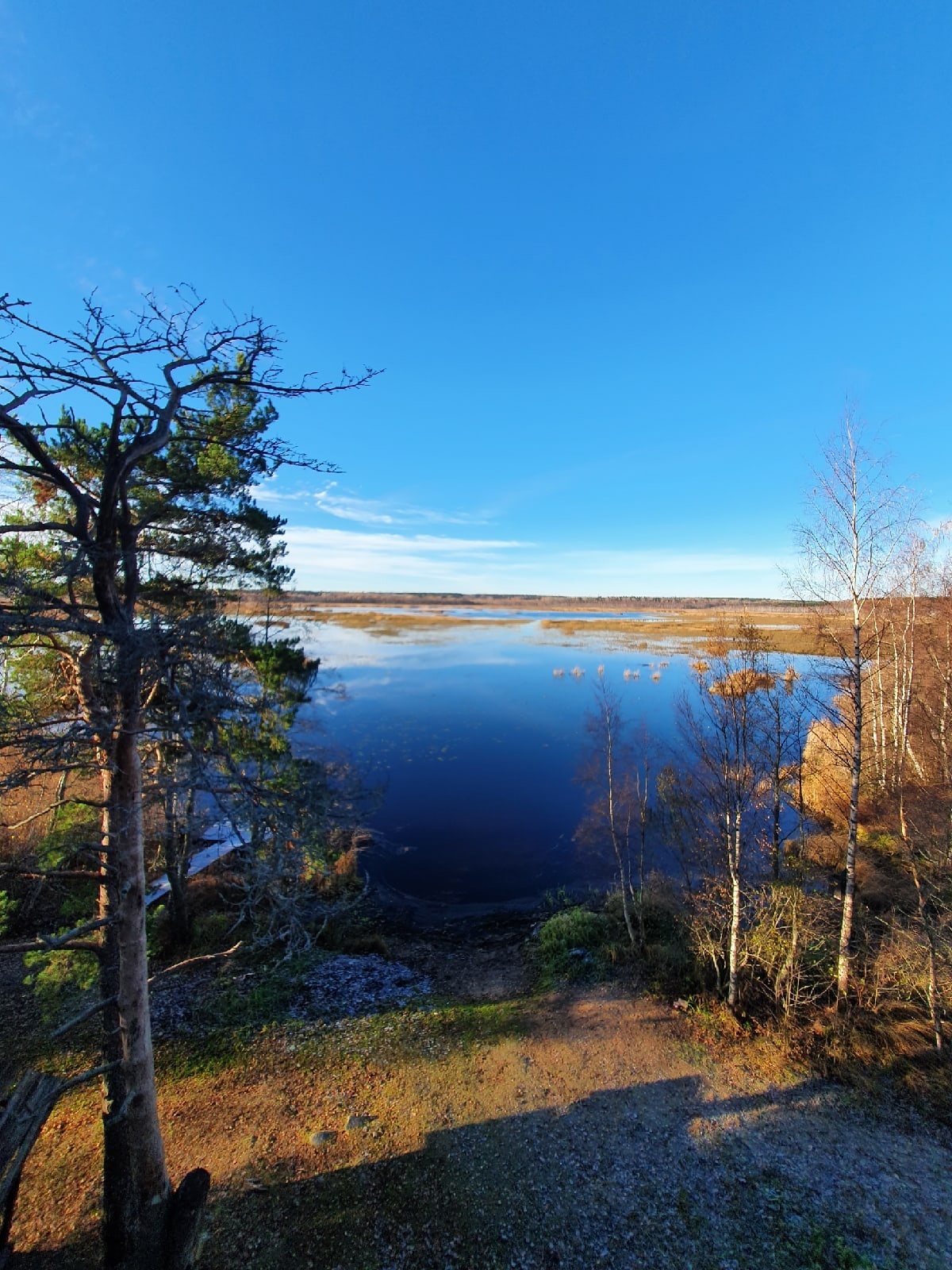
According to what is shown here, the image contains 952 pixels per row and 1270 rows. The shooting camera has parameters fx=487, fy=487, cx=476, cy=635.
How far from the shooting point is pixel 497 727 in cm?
3359

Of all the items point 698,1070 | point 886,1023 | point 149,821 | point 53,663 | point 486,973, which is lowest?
point 486,973

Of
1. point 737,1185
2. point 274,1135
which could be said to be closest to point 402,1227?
point 274,1135

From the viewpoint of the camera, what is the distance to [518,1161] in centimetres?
725

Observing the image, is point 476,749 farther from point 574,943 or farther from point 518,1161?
point 518,1161

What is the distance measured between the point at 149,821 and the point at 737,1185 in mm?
11903

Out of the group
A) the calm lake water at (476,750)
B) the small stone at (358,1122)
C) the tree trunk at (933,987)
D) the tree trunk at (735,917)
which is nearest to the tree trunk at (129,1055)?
the small stone at (358,1122)

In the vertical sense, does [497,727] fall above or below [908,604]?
below

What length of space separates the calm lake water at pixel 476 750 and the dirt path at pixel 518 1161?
5.20 m

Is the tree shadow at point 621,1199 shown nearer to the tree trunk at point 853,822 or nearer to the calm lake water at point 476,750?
the tree trunk at point 853,822

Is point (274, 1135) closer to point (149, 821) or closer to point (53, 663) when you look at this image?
point (149, 821)

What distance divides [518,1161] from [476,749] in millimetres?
22839

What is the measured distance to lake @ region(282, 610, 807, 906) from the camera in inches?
714

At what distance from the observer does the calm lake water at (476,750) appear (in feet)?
59.7

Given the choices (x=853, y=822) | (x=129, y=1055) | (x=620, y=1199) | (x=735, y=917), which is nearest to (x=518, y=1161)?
(x=620, y=1199)
